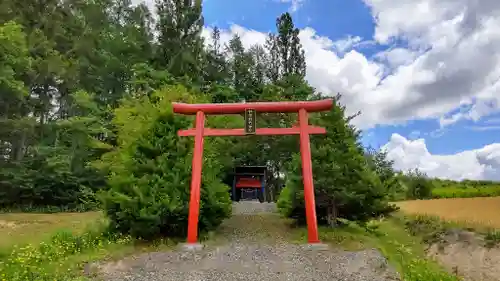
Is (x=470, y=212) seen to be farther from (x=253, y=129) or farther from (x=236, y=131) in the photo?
(x=236, y=131)

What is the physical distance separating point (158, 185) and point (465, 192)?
16.2m

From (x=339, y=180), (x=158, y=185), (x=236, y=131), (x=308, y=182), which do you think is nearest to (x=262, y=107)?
(x=236, y=131)

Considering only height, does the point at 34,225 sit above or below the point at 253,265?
above

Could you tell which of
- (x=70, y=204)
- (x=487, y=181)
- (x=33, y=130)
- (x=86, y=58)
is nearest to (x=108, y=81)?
(x=86, y=58)

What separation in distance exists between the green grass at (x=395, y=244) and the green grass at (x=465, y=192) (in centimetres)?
841

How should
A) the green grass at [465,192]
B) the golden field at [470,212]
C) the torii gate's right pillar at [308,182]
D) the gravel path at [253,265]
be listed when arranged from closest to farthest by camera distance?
the gravel path at [253,265], the torii gate's right pillar at [308,182], the golden field at [470,212], the green grass at [465,192]

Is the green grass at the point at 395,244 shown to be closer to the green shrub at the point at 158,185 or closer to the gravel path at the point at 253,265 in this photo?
the gravel path at the point at 253,265

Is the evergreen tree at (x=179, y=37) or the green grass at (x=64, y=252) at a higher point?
the evergreen tree at (x=179, y=37)

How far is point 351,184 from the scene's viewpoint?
10.5m

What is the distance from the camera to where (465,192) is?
19.8 metres

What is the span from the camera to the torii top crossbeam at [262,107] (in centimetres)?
1013

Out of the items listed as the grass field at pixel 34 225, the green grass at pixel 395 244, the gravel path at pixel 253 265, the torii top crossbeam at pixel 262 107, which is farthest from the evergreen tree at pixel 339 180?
the grass field at pixel 34 225

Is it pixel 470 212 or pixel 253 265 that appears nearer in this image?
pixel 253 265

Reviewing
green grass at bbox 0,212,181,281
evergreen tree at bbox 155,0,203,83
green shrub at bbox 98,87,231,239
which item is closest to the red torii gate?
green shrub at bbox 98,87,231,239
